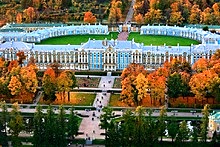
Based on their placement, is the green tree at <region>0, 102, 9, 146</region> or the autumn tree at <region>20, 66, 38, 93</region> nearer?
the green tree at <region>0, 102, 9, 146</region>

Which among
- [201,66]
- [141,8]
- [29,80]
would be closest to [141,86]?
[201,66]

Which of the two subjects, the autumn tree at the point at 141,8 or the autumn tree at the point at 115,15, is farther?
the autumn tree at the point at 141,8

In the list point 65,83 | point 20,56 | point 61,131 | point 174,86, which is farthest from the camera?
point 20,56

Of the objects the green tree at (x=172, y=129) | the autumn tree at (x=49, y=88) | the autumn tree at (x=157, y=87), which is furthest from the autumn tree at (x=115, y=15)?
the green tree at (x=172, y=129)

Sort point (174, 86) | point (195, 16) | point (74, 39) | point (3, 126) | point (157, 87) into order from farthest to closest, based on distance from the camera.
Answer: point (195, 16), point (74, 39), point (174, 86), point (157, 87), point (3, 126)

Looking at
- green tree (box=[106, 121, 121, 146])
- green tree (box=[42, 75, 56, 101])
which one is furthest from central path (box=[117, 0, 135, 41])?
green tree (box=[106, 121, 121, 146])

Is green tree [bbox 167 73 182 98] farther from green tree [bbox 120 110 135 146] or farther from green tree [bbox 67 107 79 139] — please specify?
green tree [bbox 67 107 79 139]

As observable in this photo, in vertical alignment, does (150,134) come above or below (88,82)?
below

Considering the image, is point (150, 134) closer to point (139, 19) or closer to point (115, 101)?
point (115, 101)

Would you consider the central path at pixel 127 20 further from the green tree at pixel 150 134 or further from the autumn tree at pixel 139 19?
the green tree at pixel 150 134
